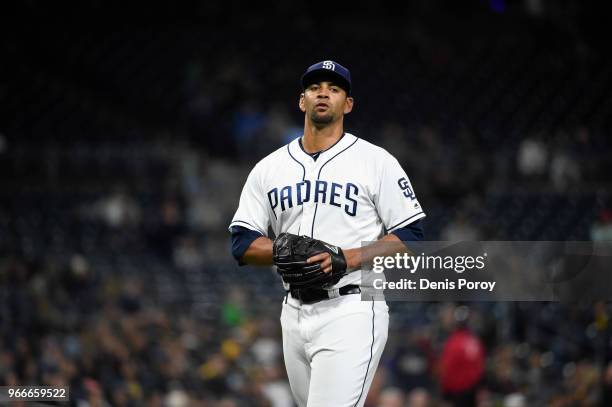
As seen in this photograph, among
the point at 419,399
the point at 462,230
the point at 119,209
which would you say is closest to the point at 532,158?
the point at 462,230

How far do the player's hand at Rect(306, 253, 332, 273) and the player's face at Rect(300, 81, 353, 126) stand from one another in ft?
1.78

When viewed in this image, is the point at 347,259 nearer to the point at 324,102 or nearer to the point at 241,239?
the point at 241,239

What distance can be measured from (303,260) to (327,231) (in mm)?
256

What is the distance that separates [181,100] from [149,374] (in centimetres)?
769

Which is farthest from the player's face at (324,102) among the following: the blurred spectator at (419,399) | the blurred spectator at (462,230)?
the blurred spectator at (462,230)

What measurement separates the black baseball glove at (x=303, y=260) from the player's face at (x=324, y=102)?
1.56ft

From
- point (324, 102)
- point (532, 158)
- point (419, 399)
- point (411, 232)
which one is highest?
point (532, 158)

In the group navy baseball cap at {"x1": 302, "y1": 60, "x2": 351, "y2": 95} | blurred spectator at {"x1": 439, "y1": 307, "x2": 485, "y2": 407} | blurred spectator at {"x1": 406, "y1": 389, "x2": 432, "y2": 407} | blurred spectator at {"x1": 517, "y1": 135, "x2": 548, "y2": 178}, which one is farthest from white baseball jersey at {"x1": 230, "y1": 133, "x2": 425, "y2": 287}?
blurred spectator at {"x1": 517, "y1": 135, "x2": 548, "y2": 178}

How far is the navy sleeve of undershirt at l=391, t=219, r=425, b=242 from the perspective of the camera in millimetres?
3553

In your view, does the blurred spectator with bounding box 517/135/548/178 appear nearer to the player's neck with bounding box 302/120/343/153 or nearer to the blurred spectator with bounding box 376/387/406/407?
the blurred spectator with bounding box 376/387/406/407

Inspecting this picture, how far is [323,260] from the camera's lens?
134 inches

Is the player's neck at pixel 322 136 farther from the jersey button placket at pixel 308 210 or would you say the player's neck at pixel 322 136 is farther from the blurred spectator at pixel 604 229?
the blurred spectator at pixel 604 229

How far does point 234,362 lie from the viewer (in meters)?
9.35

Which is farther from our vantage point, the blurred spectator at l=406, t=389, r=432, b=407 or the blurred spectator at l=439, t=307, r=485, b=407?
the blurred spectator at l=439, t=307, r=485, b=407
